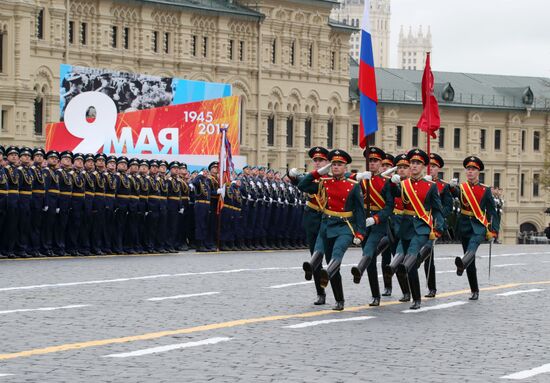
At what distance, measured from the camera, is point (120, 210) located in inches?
1120

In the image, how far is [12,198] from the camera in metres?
25.9

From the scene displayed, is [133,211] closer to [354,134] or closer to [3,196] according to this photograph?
[3,196]

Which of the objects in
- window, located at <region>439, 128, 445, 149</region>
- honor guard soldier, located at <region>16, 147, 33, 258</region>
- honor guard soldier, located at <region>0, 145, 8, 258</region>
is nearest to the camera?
honor guard soldier, located at <region>0, 145, 8, 258</region>

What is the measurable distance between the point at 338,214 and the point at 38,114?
54.7 meters

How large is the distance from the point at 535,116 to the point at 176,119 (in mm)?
74729

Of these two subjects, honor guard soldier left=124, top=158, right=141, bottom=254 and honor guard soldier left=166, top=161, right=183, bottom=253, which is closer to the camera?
honor guard soldier left=124, top=158, right=141, bottom=254

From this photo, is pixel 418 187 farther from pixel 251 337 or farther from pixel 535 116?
pixel 535 116

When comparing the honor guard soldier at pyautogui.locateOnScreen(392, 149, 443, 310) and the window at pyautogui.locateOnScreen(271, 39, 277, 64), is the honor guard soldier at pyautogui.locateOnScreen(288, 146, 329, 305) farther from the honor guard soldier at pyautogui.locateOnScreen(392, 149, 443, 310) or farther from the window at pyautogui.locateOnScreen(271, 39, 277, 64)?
the window at pyautogui.locateOnScreen(271, 39, 277, 64)

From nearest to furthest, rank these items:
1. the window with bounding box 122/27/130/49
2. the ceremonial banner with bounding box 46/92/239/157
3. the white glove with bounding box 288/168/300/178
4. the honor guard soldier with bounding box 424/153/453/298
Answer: the white glove with bounding box 288/168/300/178, the honor guard soldier with bounding box 424/153/453/298, the ceremonial banner with bounding box 46/92/239/157, the window with bounding box 122/27/130/49

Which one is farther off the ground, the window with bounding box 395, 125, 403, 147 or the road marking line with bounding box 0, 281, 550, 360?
the window with bounding box 395, 125, 403, 147

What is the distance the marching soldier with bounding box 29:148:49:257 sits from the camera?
26.2 metres

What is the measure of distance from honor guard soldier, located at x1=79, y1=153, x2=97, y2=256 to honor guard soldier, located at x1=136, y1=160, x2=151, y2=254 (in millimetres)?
1349

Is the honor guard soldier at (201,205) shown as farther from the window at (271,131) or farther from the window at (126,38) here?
the window at (271,131)

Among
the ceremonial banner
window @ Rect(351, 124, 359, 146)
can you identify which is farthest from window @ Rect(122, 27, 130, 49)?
the ceremonial banner
